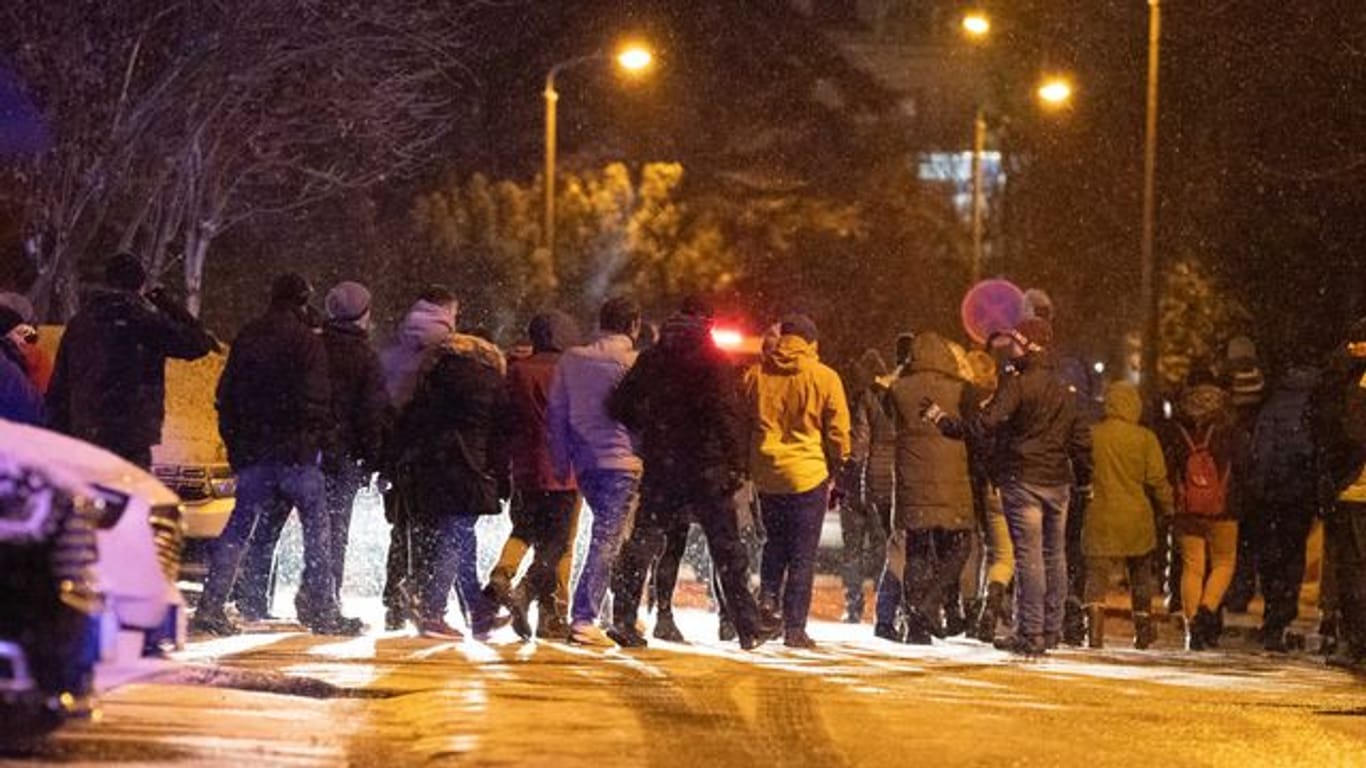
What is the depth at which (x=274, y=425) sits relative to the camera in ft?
44.2

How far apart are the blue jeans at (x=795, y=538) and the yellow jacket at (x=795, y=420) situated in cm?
8

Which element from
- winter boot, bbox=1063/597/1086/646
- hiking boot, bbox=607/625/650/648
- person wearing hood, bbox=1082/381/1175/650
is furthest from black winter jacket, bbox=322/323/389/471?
winter boot, bbox=1063/597/1086/646

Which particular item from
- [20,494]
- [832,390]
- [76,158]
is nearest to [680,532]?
[832,390]

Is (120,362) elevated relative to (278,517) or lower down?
elevated

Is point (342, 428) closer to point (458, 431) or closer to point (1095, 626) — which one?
point (458, 431)

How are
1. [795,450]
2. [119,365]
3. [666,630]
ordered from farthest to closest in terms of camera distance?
[666,630], [795,450], [119,365]

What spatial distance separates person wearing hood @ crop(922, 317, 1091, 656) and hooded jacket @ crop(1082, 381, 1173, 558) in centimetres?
92

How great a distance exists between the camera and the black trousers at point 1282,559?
16.1 metres

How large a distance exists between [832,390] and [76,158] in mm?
16914

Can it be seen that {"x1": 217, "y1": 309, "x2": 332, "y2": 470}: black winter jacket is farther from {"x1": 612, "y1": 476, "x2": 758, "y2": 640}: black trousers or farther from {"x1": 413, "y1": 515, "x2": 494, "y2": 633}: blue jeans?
{"x1": 612, "y1": 476, "x2": 758, "y2": 640}: black trousers

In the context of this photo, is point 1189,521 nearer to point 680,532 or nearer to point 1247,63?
point 680,532

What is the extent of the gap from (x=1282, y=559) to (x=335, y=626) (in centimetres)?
600

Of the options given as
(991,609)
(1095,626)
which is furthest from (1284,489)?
(991,609)

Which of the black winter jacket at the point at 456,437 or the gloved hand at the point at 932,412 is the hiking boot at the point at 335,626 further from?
the gloved hand at the point at 932,412
